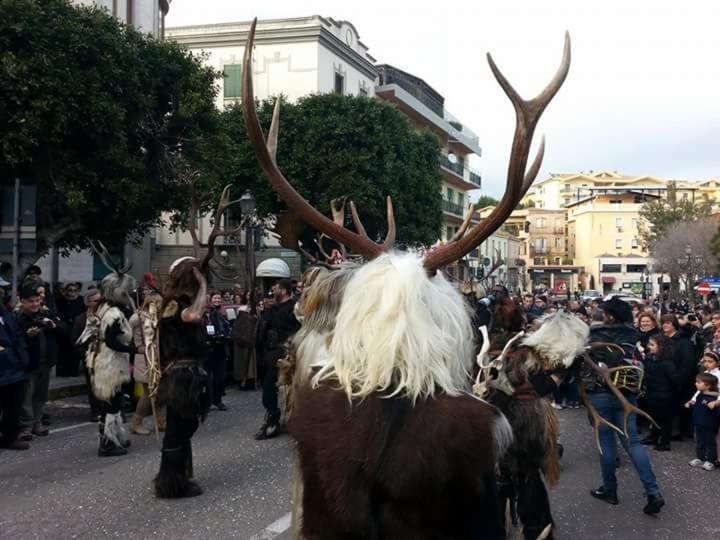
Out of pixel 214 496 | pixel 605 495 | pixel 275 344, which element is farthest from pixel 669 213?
pixel 214 496

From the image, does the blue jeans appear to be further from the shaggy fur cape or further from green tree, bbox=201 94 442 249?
green tree, bbox=201 94 442 249

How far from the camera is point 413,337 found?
2049 mm

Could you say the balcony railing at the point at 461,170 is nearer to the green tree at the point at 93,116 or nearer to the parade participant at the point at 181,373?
the green tree at the point at 93,116

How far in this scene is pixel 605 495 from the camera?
21.0 ft

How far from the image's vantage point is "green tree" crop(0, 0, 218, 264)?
11.9m

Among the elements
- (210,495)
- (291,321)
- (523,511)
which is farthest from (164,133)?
(523,511)

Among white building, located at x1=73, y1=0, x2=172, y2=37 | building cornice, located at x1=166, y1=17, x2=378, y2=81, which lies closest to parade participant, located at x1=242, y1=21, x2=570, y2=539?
white building, located at x1=73, y1=0, x2=172, y2=37

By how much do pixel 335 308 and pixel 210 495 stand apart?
14.1 ft

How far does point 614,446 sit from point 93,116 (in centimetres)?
1079

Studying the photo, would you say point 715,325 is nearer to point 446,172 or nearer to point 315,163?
point 315,163

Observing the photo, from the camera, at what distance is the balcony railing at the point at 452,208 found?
52.3 meters

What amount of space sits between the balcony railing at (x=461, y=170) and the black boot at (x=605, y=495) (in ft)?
144

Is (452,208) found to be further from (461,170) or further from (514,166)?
(514,166)

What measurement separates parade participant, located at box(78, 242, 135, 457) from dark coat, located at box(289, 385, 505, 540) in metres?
6.17
